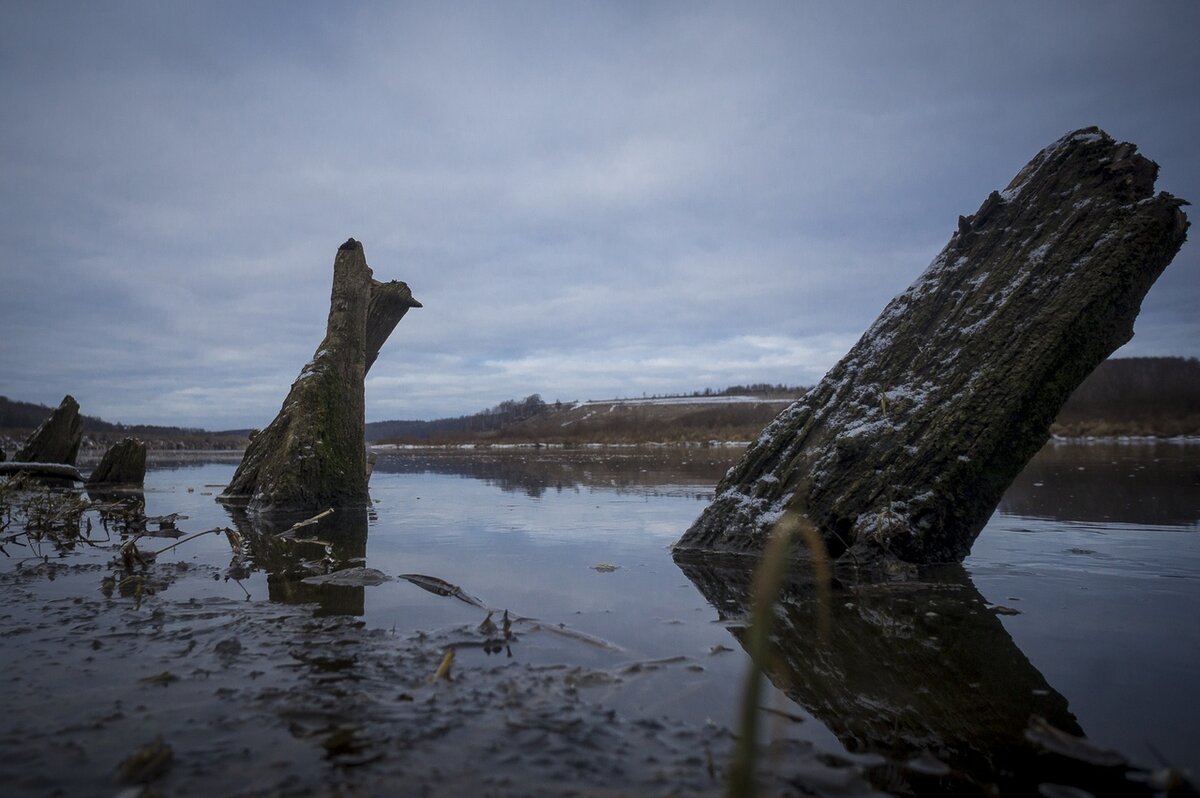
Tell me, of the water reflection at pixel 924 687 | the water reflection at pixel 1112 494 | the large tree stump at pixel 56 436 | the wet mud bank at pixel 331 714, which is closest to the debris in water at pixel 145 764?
the wet mud bank at pixel 331 714

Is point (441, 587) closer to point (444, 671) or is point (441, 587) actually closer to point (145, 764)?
point (444, 671)

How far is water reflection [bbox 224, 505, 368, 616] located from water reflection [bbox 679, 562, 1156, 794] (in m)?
2.37

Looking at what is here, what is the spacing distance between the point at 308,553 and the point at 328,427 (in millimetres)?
4118

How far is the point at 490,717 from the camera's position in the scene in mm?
2219

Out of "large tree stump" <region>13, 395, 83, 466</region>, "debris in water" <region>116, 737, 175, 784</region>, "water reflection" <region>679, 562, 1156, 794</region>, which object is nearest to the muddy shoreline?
"debris in water" <region>116, 737, 175, 784</region>

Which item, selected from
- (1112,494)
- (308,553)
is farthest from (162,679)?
(1112,494)

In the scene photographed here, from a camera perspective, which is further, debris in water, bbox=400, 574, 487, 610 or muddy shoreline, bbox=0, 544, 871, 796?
debris in water, bbox=400, 574, 487, 610

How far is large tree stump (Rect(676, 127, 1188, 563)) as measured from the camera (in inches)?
197

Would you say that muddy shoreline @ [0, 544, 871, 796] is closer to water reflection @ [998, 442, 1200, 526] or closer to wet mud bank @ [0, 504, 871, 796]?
wet mud bank @ [0, 504, 871, 796]

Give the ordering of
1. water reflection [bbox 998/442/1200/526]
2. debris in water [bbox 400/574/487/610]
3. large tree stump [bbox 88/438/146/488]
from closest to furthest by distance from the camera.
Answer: debris in water [bbox 400/574/487/610]
water reflection [bbox 998/442/1200/526]
large tree stump [bbox 88/438/146/488]

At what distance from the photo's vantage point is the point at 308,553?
5.82 metres

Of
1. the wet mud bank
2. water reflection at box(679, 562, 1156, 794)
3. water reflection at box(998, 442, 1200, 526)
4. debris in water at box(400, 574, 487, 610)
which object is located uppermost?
the wet mud bank

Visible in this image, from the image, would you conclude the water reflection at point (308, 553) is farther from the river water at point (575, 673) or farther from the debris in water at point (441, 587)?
the debris in water at point (441, 587)

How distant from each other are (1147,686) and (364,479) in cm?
965
